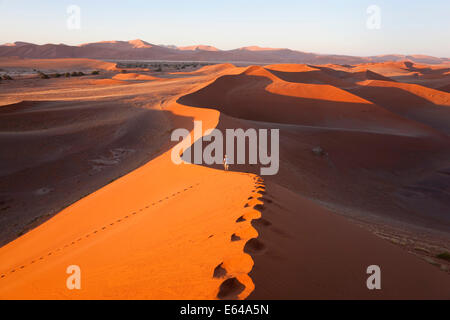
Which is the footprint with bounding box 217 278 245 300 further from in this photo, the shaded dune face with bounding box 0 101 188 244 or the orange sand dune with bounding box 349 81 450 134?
the orange sand dune with bounding box 349 81 450 134

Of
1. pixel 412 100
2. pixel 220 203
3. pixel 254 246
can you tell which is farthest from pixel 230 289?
pixel 412 100

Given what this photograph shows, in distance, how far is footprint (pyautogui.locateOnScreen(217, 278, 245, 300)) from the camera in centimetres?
217

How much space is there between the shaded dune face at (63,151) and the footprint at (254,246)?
Result: 708 centimetres

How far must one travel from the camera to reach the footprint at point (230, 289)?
2.17 m

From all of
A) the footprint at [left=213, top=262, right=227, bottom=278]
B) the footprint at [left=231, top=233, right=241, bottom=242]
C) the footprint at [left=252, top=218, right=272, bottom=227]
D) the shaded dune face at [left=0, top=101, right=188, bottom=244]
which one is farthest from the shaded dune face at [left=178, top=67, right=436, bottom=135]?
the footprint at [left=213, top=262, right=227, bottom=278]

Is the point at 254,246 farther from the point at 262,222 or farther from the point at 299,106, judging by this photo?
the point at 299,106

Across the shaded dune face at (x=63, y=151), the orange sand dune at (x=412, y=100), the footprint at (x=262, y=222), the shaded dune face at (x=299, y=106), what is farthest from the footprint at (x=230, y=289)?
the orange sand dune at (x=412, y=100)

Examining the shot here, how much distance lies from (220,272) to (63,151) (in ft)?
40.0

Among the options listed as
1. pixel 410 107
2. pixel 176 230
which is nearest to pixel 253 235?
pixel 176 230

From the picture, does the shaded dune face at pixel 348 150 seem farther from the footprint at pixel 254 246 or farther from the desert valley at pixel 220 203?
the footprint at pixel 254 246

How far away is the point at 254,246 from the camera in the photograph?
2.79 metres

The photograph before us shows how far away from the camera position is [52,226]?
678cm

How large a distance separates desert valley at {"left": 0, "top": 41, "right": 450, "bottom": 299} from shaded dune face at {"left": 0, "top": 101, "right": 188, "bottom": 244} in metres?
0.07
